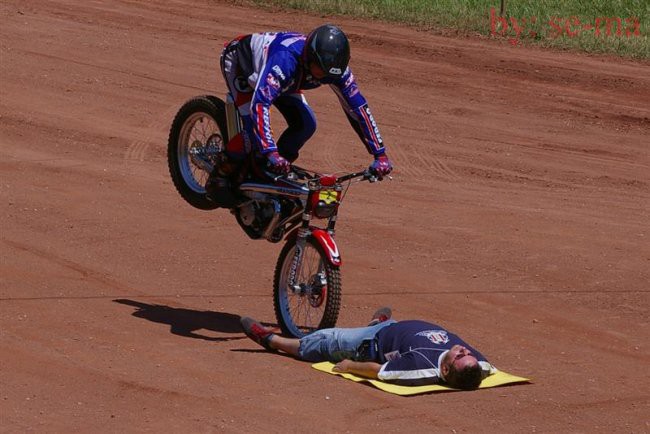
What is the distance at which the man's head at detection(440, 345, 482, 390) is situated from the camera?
9273 millimetres

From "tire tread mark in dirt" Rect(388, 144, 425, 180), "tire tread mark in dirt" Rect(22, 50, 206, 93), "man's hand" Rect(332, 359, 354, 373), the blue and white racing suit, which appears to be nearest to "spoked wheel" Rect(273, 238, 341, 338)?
"man's hand" Rect(332, 359, 354, 373)

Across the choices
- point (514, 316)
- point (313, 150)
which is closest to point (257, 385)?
point (514, 316)

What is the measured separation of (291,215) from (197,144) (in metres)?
1.72

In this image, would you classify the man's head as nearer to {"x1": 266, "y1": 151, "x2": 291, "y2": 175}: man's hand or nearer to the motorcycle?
the motorcycle

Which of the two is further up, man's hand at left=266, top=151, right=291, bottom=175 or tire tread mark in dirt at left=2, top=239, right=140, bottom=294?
man's hand at left=266, top=151, right=291, bottom=175

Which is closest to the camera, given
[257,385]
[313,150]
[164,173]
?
[257,385]

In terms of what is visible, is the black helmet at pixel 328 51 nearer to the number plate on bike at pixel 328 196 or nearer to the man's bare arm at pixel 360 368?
the number plate on bike at pixel 328 196

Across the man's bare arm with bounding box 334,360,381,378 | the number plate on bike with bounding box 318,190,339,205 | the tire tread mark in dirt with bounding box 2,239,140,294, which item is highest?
the number plate on bike with bounding box 318,190,339,205

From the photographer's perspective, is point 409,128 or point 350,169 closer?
point 350,169

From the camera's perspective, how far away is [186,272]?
40.8ft

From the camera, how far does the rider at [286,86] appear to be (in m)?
10.3

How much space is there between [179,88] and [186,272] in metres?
7.75

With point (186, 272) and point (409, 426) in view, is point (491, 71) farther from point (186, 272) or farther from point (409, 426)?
point (409, 426)

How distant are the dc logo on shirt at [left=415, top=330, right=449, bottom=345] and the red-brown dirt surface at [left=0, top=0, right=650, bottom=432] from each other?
1.39ft
